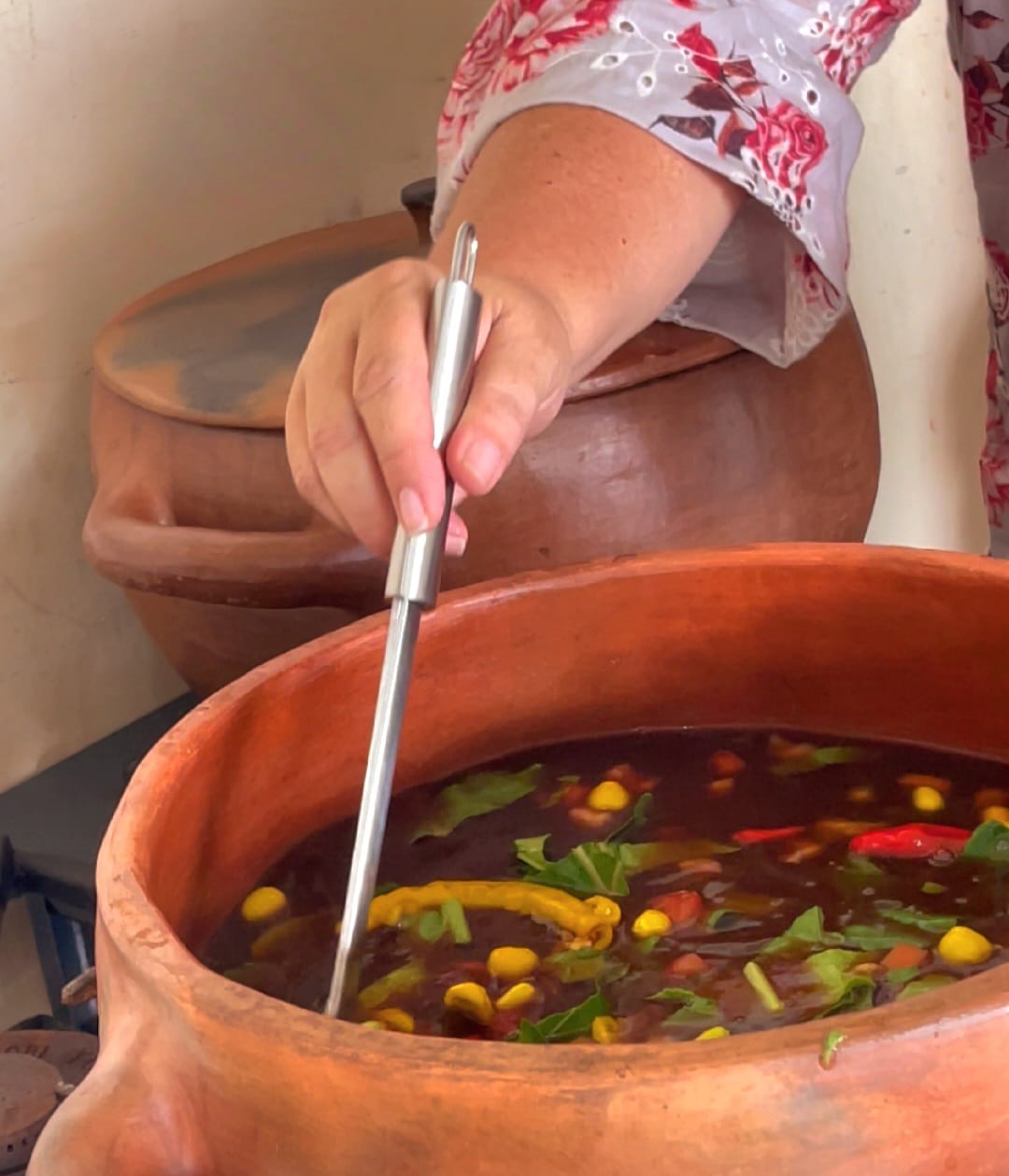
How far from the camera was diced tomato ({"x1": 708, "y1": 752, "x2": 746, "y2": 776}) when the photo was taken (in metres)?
0.61

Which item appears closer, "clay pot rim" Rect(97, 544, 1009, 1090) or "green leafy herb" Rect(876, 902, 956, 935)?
"clay pot rim" Rect(97, 544, 1009, 1090)

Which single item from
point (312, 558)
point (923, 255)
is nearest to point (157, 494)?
point (312, 558)

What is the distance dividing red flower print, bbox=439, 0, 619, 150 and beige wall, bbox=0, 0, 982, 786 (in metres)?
0.32

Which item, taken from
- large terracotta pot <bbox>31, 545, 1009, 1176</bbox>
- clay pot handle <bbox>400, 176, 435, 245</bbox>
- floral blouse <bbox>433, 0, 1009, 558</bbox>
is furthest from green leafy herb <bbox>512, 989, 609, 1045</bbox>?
clay pot handle <bbox>400, 176, 435, 245</bbox>

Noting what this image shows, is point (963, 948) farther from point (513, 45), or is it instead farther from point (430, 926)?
point (513, 45)

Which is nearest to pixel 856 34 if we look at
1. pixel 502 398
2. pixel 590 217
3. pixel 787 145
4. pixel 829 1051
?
pixel 787 145

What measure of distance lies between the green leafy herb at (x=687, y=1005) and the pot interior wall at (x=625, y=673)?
0.57ft

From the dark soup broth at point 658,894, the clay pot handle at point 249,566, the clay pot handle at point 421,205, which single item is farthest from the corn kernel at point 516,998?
the clay pot handle at point 421,205

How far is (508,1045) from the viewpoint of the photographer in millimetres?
329

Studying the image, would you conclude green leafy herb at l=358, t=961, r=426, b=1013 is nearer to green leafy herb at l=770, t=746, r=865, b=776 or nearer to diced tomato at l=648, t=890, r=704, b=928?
Answer: diced tomato at l=648, t=890, r=704, b=928

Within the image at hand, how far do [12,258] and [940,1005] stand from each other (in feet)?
2.55

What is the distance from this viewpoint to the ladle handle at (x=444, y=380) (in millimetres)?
478

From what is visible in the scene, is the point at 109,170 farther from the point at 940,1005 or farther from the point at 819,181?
the point at 940,1005

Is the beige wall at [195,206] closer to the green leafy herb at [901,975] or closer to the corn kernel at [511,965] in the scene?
the corn kernel at [511,965]
